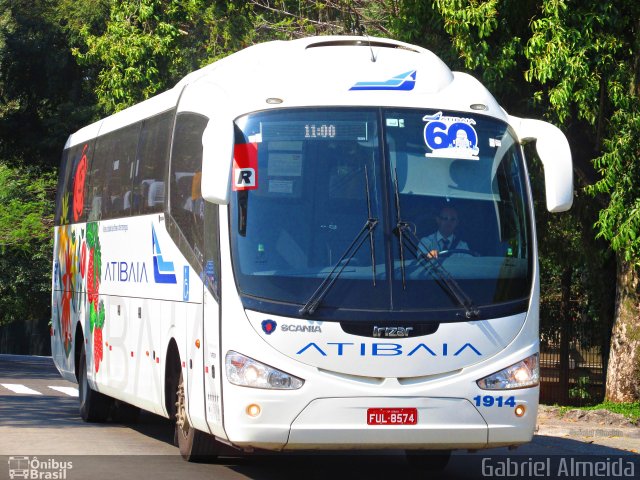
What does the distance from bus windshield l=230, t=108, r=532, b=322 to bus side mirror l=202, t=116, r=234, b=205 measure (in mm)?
186

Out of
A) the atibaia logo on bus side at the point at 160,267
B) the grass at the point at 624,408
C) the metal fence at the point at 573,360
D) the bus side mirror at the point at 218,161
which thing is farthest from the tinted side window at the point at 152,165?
the metal fence at the point at 573,360

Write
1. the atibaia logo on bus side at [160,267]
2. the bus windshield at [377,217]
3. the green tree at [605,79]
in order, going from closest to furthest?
the bus windshield at [377,217], the atibaia logo on bus side at [160,267], the green tree at [605,79]

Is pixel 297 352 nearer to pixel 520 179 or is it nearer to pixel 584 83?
pixel 520 179

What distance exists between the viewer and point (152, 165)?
1300cm

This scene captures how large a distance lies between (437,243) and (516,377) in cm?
112

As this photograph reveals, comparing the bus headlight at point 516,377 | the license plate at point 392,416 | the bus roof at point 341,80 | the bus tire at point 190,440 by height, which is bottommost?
the bus tire at point 190,440

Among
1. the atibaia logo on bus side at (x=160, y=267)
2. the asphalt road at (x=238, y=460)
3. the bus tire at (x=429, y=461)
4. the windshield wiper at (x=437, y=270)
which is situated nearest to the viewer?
the windshield wiper at (x=437, y=270)

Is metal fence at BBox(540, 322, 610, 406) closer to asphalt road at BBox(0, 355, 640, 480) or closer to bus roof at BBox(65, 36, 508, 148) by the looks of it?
asphalt road at BBox(0, 355, 640, 480)

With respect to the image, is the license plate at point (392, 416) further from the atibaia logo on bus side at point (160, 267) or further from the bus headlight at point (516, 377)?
the atibaia logo on bus side at point (160, 267)

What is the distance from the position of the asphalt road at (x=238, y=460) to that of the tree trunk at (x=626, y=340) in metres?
3.83

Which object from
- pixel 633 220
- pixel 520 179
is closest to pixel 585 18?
pixel 633 220

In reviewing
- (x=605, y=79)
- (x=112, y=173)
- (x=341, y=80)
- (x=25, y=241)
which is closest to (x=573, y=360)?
(x=605, y=79)

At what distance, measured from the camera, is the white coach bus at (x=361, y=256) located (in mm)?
9102

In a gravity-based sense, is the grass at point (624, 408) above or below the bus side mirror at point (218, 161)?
below
